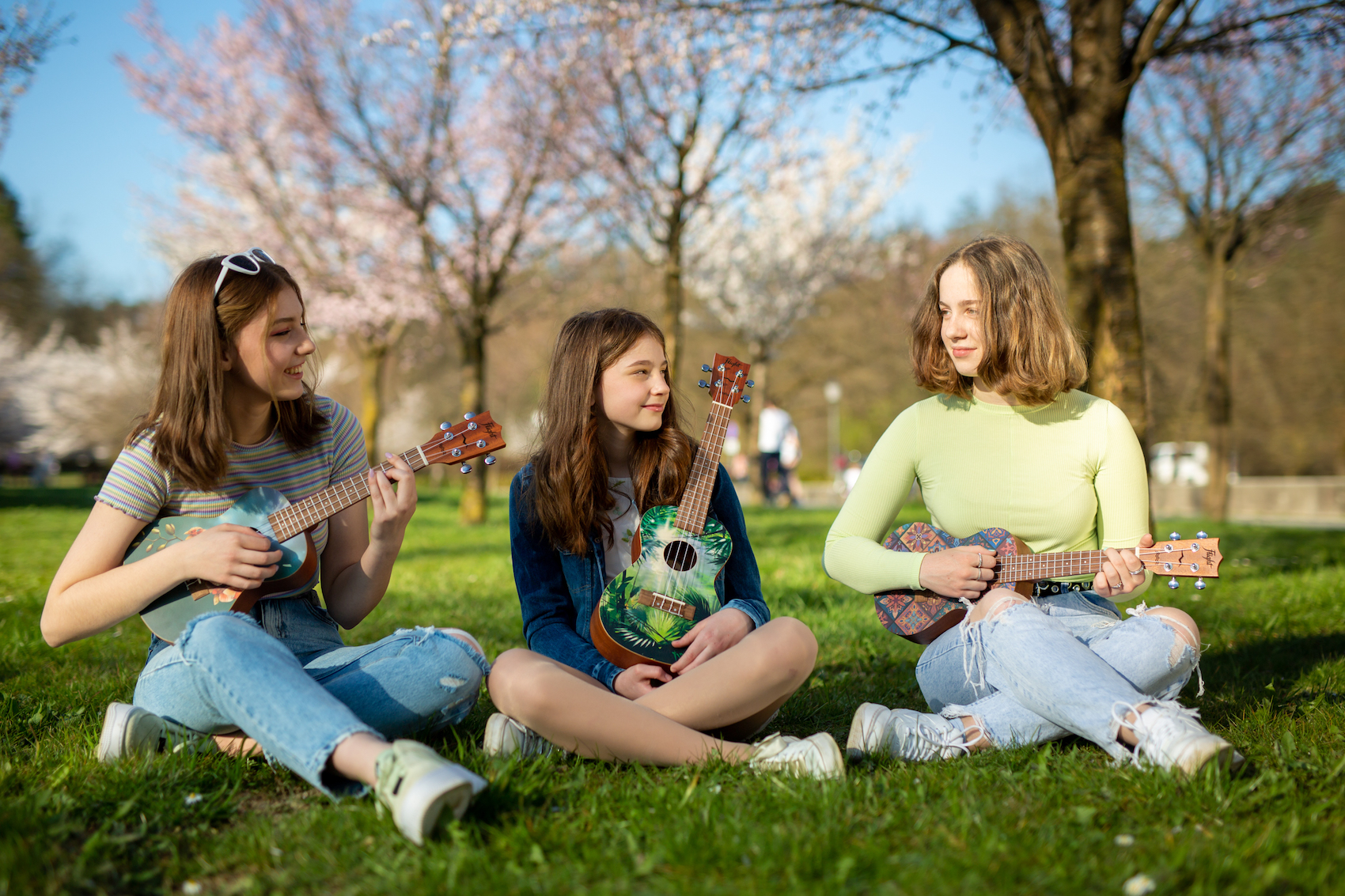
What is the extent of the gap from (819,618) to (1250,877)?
9.51 feet

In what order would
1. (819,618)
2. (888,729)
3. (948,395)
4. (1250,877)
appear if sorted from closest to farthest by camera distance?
(1250,877)
(888,729)
(948,395)
(819,618)

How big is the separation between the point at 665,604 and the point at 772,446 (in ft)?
44.2

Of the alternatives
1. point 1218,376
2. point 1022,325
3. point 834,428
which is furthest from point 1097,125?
point 834,428

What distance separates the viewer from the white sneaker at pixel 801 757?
2.22 m

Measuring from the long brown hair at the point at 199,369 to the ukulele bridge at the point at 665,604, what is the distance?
1237 millimetres

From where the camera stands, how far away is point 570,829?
1.96 meters

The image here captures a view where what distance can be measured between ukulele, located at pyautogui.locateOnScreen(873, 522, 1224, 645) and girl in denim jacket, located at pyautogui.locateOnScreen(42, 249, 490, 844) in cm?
127

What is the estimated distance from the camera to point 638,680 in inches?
98.3

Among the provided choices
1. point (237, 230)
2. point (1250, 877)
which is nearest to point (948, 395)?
point (1250, 877)

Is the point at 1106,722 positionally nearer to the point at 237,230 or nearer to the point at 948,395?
the point at 948,395

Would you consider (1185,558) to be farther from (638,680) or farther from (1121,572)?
(638,680)

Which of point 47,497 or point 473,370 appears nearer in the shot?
point 473,370

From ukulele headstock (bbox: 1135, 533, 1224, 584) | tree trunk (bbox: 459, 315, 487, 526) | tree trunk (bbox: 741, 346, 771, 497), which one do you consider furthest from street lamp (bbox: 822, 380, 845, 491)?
ukulele headstock (bbox: 1135, 533, 1224, 584)

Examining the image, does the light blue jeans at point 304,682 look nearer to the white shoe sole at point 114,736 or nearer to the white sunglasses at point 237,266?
the white shoe sole at point 114,736
